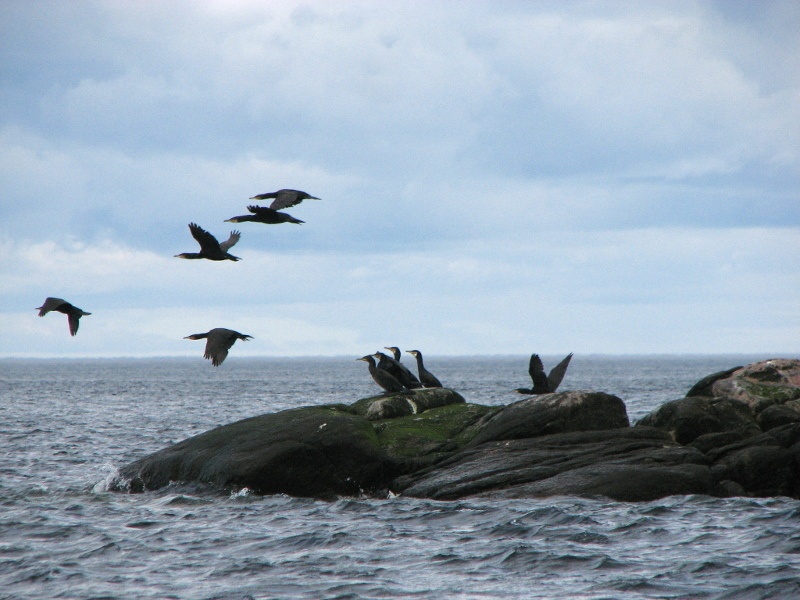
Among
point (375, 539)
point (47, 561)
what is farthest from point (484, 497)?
point (47, 561)

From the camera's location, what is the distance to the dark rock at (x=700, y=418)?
19469mm

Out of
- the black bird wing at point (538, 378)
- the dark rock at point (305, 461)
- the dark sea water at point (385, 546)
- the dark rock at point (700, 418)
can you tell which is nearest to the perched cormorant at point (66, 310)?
the dark sea water at point (385, 546)

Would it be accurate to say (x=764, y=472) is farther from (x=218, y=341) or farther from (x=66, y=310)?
(x=66, y=310)

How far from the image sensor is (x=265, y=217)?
1587 centimetres

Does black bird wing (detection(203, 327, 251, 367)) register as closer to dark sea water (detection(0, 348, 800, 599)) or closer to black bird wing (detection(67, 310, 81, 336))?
black bird wing (detection(67, 310, 81, 336))

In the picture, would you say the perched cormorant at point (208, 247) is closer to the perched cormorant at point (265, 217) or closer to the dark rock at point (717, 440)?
the perched cormorant at point (265, 217)

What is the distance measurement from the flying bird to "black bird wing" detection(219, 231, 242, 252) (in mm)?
739

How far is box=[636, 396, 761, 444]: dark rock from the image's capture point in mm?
19469

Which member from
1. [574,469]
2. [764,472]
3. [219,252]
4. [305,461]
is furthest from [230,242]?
[764,472]

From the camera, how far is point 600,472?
17750 millimetres

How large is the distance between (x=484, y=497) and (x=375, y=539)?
3597 millimetres

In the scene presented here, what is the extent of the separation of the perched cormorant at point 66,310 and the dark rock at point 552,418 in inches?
325

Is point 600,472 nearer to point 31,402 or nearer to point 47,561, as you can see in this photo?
point 47,561

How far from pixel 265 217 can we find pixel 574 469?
304 inches
